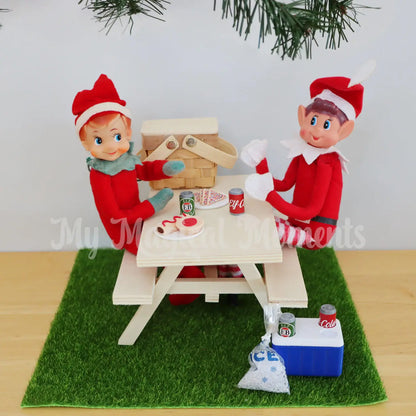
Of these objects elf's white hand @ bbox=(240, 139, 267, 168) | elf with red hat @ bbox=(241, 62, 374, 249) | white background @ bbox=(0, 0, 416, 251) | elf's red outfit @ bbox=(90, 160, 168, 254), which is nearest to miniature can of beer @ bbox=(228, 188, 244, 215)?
elf with red hat @ bbox=(241, 62, 374, 249)

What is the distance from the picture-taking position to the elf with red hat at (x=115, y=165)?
1846 millimetres

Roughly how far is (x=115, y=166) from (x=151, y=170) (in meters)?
0.17

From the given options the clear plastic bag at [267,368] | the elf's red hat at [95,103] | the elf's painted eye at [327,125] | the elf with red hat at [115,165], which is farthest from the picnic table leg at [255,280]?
the elf's red hat at [95,103]

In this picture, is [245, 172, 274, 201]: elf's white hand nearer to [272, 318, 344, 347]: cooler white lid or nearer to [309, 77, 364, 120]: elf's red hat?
[309, 77, 364, 120]: elf's red hat

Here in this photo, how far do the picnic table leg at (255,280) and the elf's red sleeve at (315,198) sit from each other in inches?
8.5

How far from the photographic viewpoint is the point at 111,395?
1.81 m

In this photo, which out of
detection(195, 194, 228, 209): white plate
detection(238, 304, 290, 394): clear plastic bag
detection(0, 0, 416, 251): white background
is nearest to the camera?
detection(238, 304, 290, 394): clear plastic bag

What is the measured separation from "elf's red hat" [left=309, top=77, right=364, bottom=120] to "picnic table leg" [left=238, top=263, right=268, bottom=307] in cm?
57

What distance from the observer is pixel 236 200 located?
1.93m

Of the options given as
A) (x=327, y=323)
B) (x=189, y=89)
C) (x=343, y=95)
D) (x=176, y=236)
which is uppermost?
(x=343, y=95)

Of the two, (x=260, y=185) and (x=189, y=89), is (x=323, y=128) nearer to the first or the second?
(x=260, y=185)

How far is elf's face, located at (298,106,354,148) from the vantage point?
1.84 m

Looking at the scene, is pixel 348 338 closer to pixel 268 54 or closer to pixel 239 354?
pixel 239 354

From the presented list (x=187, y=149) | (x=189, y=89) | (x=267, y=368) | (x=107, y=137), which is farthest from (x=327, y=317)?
(x=189, y=89)
